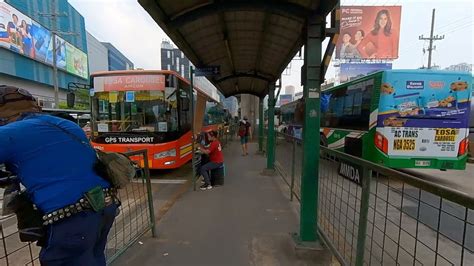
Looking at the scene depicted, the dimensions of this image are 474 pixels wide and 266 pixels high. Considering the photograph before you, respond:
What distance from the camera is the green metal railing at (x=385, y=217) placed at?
178 centimetres

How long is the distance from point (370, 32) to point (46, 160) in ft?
101

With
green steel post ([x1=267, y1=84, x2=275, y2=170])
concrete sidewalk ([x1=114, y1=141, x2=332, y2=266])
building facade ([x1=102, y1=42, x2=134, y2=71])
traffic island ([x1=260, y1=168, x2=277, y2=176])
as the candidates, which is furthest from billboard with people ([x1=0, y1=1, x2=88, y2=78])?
concrete sidewalk ([x1=114, y1=141, x2=332, y2=266])

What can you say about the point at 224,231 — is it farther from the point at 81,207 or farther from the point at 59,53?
the point at 59,53

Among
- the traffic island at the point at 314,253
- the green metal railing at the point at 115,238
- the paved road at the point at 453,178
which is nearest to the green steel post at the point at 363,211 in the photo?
the traffic island at the point at 314,253

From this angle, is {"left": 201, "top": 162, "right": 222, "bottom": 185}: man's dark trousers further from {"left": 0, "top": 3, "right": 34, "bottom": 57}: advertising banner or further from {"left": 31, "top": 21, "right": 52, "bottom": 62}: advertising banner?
{"left": 31, "top": 21, "right": 52, "bottom": 62}: advertising banner

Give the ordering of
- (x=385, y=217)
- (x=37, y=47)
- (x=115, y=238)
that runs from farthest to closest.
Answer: (x=37, y=47)
(x=115, y=238)
(x=385, y=217)

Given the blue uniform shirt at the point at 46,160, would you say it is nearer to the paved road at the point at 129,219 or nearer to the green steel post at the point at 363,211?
the paved road at the point at 129,219

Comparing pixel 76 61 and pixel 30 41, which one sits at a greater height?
pixel 30 41

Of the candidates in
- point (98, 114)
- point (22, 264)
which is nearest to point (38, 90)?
point (98, 114)

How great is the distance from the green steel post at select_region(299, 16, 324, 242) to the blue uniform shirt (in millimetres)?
2312

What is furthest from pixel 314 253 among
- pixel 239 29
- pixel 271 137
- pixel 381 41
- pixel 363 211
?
pixel 381 41

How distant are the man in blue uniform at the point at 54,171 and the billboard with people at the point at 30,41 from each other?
31.5 m

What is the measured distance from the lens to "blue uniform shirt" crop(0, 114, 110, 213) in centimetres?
162

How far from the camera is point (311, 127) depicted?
3305mm
